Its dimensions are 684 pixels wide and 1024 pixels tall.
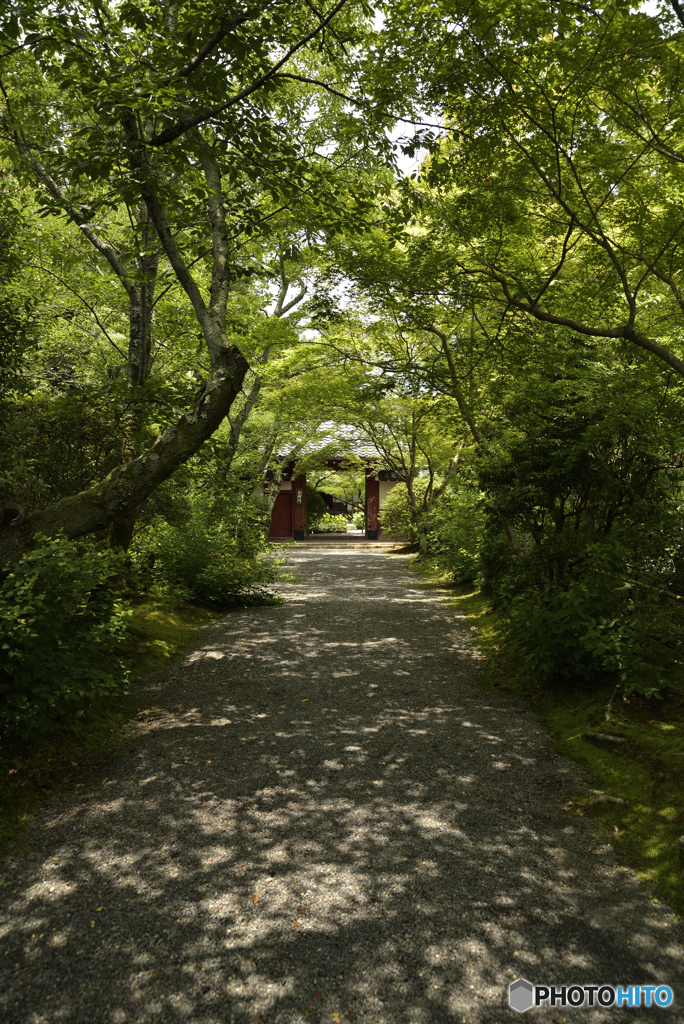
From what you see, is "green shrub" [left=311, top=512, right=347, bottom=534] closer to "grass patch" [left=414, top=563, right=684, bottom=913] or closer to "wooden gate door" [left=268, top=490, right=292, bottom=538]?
"wooden gate door" [left=268, top=490, right=292, bottom=538]

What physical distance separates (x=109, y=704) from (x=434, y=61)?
23.0ft

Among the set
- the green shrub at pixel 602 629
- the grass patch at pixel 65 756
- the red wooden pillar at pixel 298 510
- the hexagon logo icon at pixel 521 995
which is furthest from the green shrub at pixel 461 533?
the red wooden pillar at pixel 298 510

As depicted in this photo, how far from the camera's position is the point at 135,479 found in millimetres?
4875

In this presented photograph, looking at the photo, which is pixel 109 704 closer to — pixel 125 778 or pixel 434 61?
pixel 125 778

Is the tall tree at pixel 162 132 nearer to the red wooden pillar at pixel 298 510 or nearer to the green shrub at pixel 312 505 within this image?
the red wooden pillar at pixel 298 510

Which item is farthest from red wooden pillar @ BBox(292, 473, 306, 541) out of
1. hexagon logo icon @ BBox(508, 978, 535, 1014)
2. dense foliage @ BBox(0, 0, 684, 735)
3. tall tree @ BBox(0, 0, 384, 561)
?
hexagon logo icon @ BBox(508, 978, 535, 1014)

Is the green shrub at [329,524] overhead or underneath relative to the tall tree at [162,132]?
underneath

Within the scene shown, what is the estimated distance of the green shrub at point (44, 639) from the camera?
150 inches

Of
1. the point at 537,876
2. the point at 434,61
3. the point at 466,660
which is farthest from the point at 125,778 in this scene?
the point at 434,61

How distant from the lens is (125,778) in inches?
170

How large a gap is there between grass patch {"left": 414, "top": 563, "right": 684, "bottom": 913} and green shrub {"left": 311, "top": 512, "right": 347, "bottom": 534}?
1012 inches

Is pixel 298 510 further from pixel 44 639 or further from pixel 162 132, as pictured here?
pixel 44 639

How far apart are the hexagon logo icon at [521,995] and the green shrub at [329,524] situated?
29310mm

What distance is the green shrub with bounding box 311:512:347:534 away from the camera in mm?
31984
